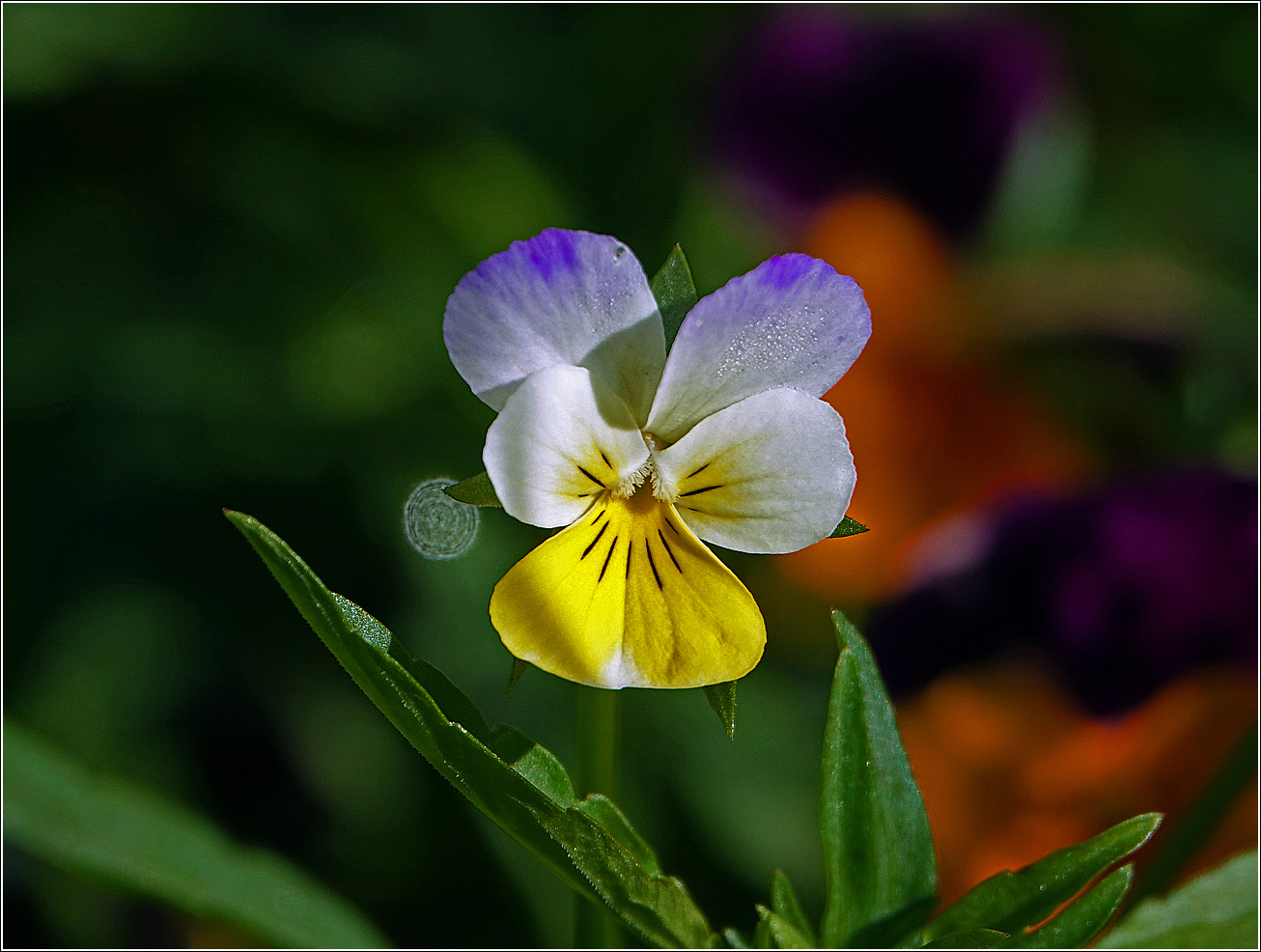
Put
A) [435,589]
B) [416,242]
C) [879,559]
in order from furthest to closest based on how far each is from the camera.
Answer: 1. [416,242]
2. [879,559]
3. [435,589]

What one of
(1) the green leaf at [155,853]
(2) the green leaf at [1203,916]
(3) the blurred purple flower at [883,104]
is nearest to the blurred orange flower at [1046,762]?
(2) the green leaf at [1203,916]

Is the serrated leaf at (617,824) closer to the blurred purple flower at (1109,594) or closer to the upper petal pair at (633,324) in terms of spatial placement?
the upper petal pair at (633,324)

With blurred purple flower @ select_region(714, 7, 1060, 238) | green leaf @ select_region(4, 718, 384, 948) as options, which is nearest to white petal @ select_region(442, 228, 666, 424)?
green leaf @ select_region(4, 718, 384, 948)

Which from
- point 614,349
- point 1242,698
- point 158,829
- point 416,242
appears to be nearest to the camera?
point 614,349

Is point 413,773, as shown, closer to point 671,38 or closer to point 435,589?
point 435,589

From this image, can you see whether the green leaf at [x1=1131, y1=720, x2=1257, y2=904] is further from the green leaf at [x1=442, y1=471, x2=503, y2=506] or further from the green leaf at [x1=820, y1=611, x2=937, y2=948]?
the green leaf at [x1=442, y1=471, x2=503, y2=506]

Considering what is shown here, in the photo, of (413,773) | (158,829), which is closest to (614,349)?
(158,829)
